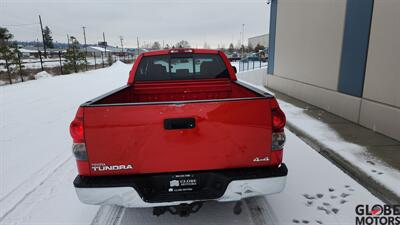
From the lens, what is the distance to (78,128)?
2.54m

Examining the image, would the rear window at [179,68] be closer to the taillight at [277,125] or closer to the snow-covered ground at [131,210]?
the snow-covered ground at [131,210]

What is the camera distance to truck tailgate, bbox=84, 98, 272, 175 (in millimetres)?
2508

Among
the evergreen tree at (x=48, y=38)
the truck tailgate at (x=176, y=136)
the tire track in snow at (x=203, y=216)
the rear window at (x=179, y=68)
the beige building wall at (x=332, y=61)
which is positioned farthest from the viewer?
the evergreen tree at (x=48, y=38)

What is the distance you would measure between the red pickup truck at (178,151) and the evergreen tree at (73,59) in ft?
77.2

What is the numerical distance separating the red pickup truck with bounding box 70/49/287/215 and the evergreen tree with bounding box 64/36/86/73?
23515 millimetres

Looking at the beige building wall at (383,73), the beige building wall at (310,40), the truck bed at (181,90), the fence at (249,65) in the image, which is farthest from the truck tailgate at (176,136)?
the fence at (249,65)

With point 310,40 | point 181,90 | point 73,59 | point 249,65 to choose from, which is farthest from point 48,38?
point 181,90

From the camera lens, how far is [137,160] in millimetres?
2598

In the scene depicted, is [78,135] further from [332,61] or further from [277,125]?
[332,61]

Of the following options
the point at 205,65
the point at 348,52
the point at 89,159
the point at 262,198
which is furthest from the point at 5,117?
the point at 348,52

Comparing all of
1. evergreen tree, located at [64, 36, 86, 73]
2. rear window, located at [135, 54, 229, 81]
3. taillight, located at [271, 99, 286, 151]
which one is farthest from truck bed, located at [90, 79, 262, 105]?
evergreen tree, located at [64, 36, 86, 73]

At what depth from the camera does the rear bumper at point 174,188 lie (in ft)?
8.46

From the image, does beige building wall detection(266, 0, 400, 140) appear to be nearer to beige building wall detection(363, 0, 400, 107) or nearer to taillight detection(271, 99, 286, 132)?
beige building wall detection(363, 0, 400, 107)

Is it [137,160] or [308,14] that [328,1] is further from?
[137,160]
